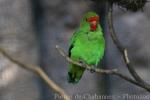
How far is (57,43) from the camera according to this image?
15.1ft

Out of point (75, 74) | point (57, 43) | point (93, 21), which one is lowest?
point (57, 43)

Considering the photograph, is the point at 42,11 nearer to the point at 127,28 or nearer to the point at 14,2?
the point at 14,2

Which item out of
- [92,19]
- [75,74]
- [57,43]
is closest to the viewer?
[92,19]

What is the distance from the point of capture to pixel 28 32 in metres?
4.60

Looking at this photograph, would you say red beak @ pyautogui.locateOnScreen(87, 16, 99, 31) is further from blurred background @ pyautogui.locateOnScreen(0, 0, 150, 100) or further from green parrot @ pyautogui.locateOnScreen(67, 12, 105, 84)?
blurred background @ pyautogui.locateOnScreen(0, 0, 150, 100)

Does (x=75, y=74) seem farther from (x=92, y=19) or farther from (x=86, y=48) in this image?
(x=92, y=19)

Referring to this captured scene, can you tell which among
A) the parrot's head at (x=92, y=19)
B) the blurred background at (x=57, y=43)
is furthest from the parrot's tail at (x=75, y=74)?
the blurred background at (x=57, y=43)

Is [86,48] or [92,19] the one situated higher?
[92,19]

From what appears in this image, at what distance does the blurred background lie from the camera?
15.1ft

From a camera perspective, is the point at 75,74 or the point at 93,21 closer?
the point at 93,21

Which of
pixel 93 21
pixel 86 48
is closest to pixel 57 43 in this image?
pixel 86 48

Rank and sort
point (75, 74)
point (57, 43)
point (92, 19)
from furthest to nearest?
point (57, 43) → point (75, 74) → point (92, 19)

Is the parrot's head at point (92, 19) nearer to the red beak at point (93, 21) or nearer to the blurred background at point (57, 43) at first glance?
the red beak at point (93, 21)

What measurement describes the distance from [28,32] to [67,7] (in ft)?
1.02
